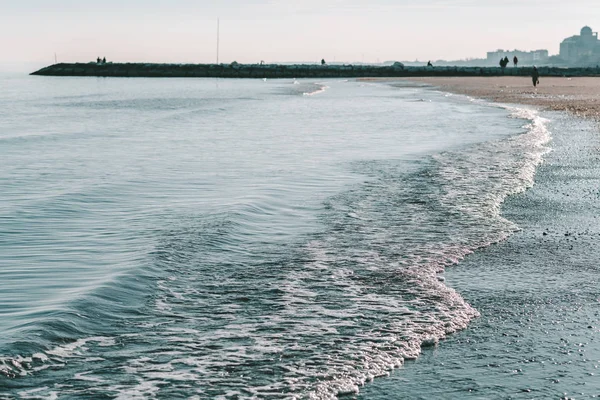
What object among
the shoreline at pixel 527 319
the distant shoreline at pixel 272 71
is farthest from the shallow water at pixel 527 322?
the distant shoreline at pixel 272 71

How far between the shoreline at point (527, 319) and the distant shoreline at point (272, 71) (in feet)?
310

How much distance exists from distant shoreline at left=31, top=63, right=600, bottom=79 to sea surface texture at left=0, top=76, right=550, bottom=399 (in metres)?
89.0

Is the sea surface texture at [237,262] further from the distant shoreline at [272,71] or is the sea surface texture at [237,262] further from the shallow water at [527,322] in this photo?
the distant shoreline at [272,71]

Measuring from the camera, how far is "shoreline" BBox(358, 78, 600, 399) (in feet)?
16.7

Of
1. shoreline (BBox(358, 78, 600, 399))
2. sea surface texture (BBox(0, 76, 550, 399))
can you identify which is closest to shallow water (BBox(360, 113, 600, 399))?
shoreline (BBox(358, 78, 600, 399))

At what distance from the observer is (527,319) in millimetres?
6344

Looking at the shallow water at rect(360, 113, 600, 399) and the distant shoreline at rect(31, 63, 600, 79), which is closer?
the shallow water at rect(360, 113, 600, 399)

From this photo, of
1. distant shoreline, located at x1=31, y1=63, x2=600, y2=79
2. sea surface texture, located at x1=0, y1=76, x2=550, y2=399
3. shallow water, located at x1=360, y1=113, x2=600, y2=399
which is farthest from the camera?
distant shoreline, located at x1=31, y1=63, x2=600, y2=79

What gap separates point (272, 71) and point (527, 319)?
114 metres

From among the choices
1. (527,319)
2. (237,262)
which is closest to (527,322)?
(527,319)

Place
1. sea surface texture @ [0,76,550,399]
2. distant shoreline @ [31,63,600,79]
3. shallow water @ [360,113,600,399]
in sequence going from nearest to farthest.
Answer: shallow water @ [360,113,600,399] < sea surface texture @ [0,76,550,399] < distant shoreline @ [31,63,600,79]

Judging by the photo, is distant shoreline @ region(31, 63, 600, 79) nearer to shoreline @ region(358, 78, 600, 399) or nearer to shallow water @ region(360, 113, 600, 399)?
shoreline @ region(358, 78, 600, 399)

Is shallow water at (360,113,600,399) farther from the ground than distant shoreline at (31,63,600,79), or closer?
closer

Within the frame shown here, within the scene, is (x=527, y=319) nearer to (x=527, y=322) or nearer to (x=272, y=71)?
(x=527, y=322)
